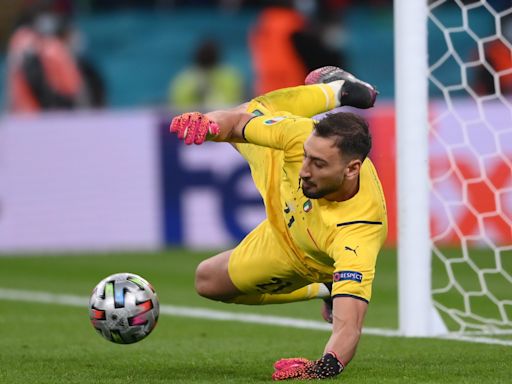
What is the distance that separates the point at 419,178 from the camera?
8.52 m

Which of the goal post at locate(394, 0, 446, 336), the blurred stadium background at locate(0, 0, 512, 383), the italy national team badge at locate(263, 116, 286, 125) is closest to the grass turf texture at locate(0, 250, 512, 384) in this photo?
the blurred stadium background at locate(0, 0, 512, 383)

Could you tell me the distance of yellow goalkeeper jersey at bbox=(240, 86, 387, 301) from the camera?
6586mm

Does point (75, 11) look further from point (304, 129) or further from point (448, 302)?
point (304, 129)

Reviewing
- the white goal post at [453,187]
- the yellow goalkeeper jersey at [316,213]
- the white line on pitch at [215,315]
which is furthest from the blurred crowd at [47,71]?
the yellow goalkeeper jersey at [316,213]

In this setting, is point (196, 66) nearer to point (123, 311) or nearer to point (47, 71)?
point (47, 71)

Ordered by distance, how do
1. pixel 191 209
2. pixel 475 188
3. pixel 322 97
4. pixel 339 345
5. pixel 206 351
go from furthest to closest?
pixel 191 209 < pixel 475 188 < pixel 206 351 < pixel 322 97 < pixel 339 345

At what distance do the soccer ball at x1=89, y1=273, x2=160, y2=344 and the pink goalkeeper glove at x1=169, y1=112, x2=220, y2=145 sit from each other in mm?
1064

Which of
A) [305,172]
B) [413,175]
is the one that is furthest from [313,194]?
[413,175]

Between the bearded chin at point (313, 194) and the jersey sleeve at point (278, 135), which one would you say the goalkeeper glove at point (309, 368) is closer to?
the bearded chin at point (313, 194)

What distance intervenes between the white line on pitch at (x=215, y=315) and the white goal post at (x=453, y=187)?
0.34 metres

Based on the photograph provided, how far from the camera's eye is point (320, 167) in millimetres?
6598

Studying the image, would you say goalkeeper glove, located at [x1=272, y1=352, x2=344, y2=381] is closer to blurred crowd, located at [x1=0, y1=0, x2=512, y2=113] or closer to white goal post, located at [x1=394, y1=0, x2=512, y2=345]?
white goal post, located at [x1=394, y1=0, x2=512, y2=345]

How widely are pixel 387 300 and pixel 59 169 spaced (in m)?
5.18

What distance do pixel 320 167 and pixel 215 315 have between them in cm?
376
